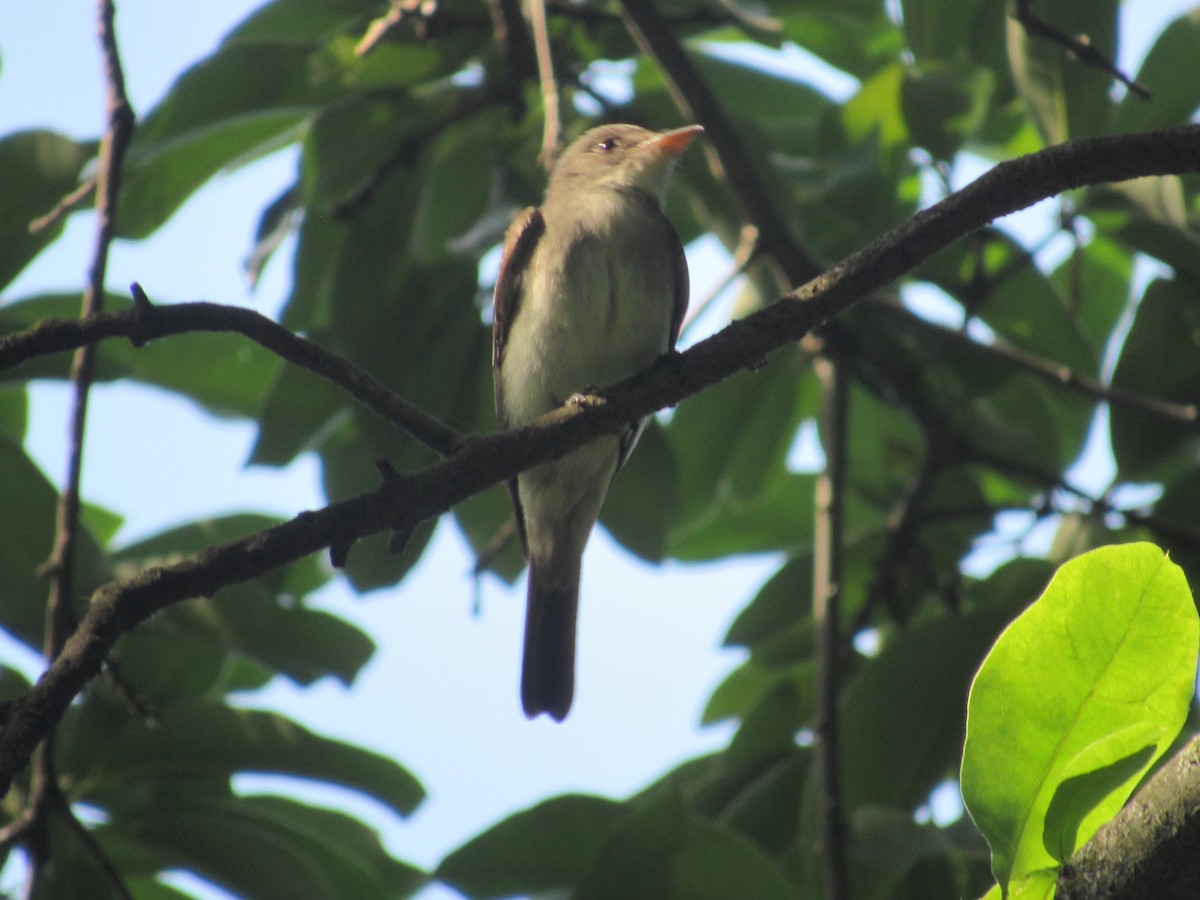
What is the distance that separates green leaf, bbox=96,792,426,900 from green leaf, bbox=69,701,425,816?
73mm

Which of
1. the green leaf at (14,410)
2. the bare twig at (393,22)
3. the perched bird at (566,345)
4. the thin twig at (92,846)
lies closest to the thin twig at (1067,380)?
the perched bird at (566,345)

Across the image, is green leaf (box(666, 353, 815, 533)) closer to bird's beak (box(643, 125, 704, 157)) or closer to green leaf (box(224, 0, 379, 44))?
bird's beak (box(643, 125, 704, 157))

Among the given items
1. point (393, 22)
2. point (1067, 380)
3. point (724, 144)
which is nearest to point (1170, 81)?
point (1067, 380)

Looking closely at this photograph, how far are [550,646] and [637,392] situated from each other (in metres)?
1.78

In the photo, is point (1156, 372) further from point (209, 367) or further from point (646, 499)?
point (209, 367)

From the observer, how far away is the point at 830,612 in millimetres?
3500

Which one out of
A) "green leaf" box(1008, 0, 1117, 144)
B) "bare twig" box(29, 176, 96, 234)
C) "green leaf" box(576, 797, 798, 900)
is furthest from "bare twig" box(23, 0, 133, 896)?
"green leaf" box(1008, 0, 1117, 144)

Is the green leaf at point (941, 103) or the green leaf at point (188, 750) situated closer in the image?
the green leaf at point (188, 750)

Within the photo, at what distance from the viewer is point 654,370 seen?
103 inches

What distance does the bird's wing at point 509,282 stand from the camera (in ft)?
12.9

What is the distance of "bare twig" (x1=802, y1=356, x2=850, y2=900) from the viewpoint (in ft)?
9.75

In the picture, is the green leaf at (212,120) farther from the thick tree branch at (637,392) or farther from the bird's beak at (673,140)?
the thick tree branch at (637,392)

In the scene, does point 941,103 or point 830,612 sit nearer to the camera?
point 830,612

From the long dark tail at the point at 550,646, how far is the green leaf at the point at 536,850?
0.69m
